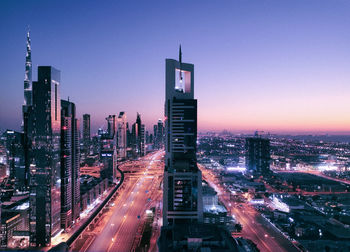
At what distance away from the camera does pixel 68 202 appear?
2564 centimetres

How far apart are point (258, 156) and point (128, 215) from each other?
31.1 m

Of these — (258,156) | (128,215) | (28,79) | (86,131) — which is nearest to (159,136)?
(86,131)

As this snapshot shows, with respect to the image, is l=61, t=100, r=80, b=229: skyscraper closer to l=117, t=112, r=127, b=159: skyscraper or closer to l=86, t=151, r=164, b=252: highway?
l=86, t=151, r=164, b=252: highway

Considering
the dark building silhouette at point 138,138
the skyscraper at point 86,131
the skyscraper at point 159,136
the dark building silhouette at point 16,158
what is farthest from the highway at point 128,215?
the skyscraper at point 159,136

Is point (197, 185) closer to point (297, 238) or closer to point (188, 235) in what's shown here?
point (188, 235)

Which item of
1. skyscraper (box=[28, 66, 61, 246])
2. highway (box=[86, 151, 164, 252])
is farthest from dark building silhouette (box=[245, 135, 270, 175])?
skyscraper (box=[28, 66, 61, 246])

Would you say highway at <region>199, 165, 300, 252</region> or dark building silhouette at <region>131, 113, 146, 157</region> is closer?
highway at <region>199, 165, 300, 252</region>

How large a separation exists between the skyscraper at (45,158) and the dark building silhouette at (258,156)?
121 feet

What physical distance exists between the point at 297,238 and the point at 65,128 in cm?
2337

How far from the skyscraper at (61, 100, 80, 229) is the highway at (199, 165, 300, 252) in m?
16.5

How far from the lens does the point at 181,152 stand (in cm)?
2295

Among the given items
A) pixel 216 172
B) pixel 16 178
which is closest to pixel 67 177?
pixel 16 178

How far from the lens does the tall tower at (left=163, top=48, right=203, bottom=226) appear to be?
21.1 m

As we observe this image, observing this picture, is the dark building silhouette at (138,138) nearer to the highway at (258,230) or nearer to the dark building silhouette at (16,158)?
the dark building silhouette at (16,158)
